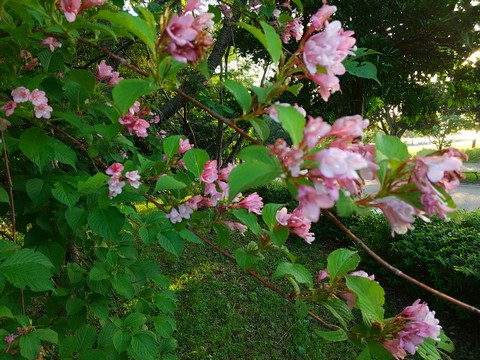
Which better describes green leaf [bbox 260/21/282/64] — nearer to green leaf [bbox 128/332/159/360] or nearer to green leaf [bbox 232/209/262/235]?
green leaf [bbox 232/209/262/235]

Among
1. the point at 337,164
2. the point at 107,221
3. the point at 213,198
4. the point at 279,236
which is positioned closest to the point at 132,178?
the point at 107,221

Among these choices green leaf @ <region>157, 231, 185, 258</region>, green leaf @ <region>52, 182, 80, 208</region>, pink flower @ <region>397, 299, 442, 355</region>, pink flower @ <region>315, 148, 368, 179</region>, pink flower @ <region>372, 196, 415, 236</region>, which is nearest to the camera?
pink flower @ <region>315, 148, 368, 179</region>

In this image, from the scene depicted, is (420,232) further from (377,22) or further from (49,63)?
(49,63)

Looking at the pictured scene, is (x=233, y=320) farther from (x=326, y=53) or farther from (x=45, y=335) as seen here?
(x=326, y=53)

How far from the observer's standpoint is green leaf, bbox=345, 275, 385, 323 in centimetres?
91

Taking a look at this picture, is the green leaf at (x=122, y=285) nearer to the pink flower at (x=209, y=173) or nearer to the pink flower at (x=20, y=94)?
the pink flower at (x=209, y=173)

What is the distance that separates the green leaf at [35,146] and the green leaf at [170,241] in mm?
464

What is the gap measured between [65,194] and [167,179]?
421mm

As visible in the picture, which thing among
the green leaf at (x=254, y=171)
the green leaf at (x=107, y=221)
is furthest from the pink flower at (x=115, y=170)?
the green leaf at (x=254, y=171)

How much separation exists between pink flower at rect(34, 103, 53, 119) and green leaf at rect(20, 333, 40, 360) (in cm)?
69

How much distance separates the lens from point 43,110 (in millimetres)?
1151

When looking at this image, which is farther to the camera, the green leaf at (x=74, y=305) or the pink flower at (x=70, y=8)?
the green leaf at (x=74, y=305)

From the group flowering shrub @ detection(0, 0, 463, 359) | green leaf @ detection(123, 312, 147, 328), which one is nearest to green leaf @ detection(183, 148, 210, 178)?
flowering shrub @ detection(0, 0, 463, 359)

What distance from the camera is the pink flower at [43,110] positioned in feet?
3.76
